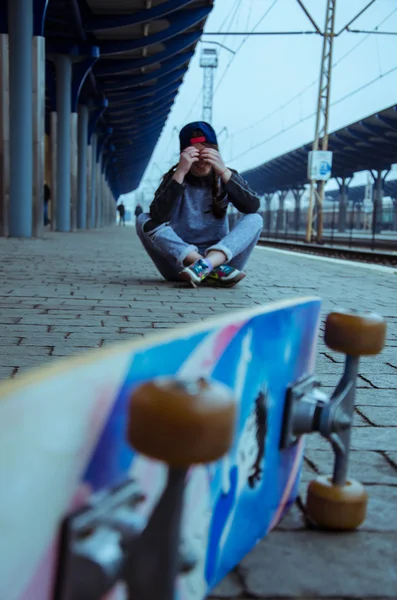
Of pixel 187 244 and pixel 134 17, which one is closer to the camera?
pixel 187 244

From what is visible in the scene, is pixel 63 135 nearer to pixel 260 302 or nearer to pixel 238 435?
pixel 260 302

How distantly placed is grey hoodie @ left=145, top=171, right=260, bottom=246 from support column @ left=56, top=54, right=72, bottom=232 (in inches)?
541

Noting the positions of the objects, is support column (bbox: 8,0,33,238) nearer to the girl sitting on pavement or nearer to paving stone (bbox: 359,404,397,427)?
the girl sitting on pavement

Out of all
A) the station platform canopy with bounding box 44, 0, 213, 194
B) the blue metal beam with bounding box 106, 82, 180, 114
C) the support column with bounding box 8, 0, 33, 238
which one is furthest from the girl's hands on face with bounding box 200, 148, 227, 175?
the blue metal beam with bounding box 106, 82, 180, 114

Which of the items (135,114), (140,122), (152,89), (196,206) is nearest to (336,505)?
(196,206)

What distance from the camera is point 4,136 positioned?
1205 centimetres

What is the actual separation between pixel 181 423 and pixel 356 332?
0.62 metres

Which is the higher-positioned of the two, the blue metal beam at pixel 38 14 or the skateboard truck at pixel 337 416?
A: the blue metal beam at pixel 38 14

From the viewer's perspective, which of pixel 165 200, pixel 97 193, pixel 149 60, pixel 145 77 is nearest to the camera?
pixel 165 200

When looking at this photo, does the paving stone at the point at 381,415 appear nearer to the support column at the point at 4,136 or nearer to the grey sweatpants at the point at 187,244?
the grey sweatpants at the point at 187,244

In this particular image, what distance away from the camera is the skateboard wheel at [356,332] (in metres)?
1.14

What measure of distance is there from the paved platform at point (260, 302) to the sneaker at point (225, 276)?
12 cm

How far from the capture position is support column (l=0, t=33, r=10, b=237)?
1188 centimetres

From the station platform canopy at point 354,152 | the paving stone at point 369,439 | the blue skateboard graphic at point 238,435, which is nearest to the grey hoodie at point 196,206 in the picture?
the paving stone at point 369,439
